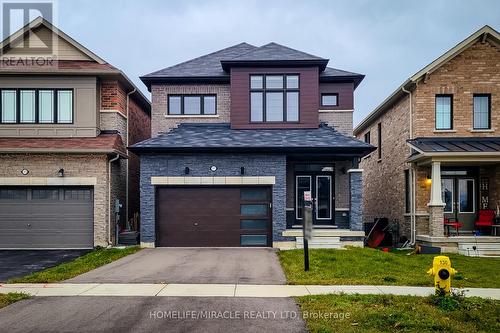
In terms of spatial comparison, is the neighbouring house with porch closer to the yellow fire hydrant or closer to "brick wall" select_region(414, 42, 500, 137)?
"brick wall" select_region(414, 42, 500, 137)

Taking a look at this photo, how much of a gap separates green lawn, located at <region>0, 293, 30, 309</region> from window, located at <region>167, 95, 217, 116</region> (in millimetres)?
12052

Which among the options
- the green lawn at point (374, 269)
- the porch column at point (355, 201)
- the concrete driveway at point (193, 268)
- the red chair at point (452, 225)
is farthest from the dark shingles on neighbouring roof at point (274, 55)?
the red chair at point (452, 225)

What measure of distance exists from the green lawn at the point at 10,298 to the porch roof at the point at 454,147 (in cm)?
1407

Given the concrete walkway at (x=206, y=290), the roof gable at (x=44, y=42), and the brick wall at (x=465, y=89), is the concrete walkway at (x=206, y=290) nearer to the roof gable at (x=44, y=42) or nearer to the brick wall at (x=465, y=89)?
the brick wall at (x=465, y=89)

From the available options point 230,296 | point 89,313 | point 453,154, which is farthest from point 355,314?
point 453,154

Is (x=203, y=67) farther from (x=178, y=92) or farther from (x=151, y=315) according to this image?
(x=151, y=315)

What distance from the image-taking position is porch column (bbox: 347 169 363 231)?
55.4 ft

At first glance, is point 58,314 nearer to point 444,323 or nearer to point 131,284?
point 131,284

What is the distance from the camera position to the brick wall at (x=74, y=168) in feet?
55.7

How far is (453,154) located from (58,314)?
14.6m

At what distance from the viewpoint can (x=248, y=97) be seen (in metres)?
19.1

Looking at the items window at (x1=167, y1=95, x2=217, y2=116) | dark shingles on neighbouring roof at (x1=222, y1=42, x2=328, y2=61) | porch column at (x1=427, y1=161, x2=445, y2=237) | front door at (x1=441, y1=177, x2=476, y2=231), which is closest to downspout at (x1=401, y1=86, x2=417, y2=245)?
porch column at (x1=427, y1=161, x2=445, y2=237)

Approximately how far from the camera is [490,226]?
1831 cm

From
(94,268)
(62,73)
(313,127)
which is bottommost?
(94,268)
